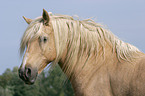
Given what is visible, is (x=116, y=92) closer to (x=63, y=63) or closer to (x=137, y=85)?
(x=137, y=85)

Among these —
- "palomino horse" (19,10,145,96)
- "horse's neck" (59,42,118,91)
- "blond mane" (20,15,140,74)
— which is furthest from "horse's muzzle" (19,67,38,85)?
"horse's neck" (59,42,118,91)

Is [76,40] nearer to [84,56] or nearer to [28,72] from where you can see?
[84,56]

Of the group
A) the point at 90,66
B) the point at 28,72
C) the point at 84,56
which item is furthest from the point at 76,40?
the point at 28,72

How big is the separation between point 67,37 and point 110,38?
1.02 metres

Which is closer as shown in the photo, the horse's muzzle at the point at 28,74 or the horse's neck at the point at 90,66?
the horse's muzzle at the point at 28,74

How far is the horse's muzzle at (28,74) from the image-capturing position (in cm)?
495

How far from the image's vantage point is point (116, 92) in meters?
4.82

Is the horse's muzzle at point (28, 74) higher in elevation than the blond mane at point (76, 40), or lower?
lower

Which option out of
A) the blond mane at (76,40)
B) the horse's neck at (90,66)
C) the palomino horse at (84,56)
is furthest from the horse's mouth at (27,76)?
the horse's neck at (90,66)

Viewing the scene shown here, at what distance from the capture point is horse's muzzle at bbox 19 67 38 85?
4.95m

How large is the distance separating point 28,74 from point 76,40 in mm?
1358

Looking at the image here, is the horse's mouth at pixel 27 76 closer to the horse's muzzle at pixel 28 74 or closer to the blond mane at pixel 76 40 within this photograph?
the horse's muzzle at pixel 28 74

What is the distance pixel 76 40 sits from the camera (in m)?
5.42

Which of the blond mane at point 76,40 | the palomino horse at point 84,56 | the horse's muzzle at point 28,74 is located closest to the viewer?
the palomino horse at point 84,56
